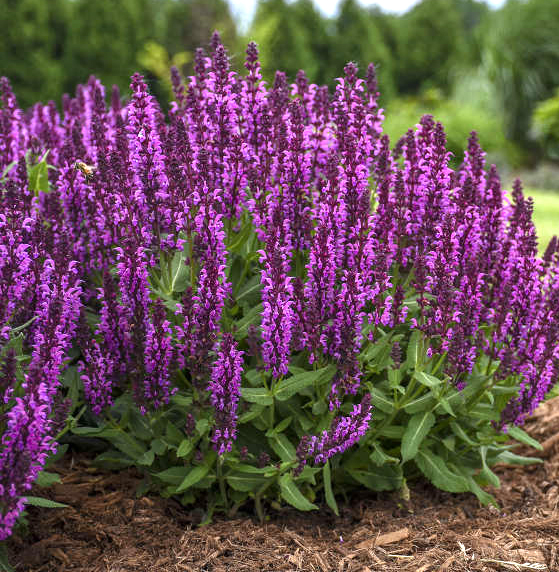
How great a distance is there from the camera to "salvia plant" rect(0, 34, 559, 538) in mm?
2963

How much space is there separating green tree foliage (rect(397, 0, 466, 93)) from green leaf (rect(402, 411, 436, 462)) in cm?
3065

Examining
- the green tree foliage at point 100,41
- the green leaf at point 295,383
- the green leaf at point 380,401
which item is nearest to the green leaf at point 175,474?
the green leaf at point 295,383

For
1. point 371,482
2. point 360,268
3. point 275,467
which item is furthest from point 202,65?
point 371,482

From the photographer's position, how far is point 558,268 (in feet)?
12.3

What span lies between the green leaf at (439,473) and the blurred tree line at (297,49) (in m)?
15.6

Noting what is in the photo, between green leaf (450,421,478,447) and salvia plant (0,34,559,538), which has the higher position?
salvia plant (0,34,559,538)

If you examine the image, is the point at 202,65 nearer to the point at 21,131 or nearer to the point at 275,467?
the point at 21,131

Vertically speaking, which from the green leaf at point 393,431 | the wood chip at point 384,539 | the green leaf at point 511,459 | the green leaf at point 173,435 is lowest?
the wood chip at point 384,539

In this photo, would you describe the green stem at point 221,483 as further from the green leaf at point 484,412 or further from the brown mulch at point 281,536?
the green leaf at point 484,412

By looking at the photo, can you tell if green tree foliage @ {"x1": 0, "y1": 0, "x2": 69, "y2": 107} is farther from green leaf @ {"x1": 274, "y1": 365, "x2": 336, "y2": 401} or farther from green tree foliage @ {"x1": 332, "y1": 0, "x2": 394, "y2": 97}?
green leaf @ {"x1": 274, "y1": 365, "x2": 336, "y2": 401}

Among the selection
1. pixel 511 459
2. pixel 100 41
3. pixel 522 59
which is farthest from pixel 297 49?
pixel 511 459

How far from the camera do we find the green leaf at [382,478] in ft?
11.6

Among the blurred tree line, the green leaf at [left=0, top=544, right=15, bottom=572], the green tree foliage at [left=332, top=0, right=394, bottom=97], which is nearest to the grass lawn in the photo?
the blurred tree line

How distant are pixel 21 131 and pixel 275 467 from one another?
3057mm
